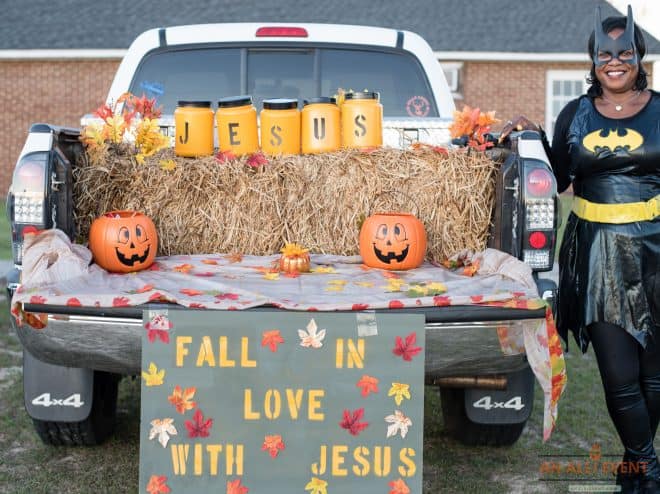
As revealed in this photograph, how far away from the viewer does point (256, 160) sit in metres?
4.14

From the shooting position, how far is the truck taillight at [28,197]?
136 inches

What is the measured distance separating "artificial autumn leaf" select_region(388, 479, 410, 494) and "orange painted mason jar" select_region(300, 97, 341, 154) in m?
1.82

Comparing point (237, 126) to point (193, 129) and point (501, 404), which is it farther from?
point (501, 404)

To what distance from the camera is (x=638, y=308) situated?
11.8 feet

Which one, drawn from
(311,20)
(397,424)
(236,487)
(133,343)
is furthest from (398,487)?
(311,20)

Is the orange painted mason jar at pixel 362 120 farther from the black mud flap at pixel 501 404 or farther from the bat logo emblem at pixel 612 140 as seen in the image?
the black mud flap at pixel 501 404

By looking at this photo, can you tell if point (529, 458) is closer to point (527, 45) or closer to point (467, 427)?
point (467, 427)

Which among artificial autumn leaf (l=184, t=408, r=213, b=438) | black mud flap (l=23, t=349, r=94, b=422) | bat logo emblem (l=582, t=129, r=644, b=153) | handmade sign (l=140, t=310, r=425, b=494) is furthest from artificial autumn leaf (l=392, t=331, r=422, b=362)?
black mud flap (l=23, t=349, r=94, b=422)

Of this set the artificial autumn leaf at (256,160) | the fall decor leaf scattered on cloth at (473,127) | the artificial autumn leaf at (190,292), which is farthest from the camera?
the artificial autumn leaf at (256,160)

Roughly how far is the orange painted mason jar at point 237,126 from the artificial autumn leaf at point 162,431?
1601mm

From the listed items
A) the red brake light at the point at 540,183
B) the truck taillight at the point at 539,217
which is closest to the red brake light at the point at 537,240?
the truck taillight at the point at 539,217

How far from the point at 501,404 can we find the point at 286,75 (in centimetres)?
249

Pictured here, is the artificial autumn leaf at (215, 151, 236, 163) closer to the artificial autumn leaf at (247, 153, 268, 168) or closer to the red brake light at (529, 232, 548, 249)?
the artificial autumn leaf at (247, 153, 268, 168)

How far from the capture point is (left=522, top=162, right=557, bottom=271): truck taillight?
3.53m
